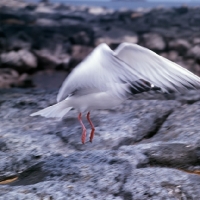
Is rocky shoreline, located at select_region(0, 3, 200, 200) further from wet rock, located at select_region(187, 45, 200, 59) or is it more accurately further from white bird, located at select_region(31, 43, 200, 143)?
wet rock, located at select_region(187, 45, 200, 59)

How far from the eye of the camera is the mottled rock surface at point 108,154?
1.15 metres

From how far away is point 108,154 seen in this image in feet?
4.54

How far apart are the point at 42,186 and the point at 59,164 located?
18 centimetres

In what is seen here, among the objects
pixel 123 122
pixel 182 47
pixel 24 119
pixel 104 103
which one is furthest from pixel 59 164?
pixel 182 47

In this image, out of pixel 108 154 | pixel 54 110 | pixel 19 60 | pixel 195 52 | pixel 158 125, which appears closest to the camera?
pixel 108 154

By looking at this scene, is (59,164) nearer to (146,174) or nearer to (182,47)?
(146,174)

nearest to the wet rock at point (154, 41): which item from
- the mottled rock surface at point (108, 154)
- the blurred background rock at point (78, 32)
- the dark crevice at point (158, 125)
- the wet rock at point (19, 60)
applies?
the blurred background rock at point (78, 32)

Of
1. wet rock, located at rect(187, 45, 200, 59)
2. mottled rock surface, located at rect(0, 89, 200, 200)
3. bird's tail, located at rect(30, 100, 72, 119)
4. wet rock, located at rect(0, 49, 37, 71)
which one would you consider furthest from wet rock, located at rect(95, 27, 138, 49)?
bird's tail, located at rect(30, 100, 72, 119)

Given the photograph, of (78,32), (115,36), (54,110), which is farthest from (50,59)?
(54,110)

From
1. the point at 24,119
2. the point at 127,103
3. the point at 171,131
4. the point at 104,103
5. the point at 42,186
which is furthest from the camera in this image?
the point at 127,103

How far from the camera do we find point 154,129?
1.72 meters

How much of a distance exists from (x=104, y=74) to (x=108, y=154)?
1.31 ft

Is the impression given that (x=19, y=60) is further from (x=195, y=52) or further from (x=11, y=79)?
(x=195, y=52)

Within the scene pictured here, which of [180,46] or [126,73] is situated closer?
[126,73]
